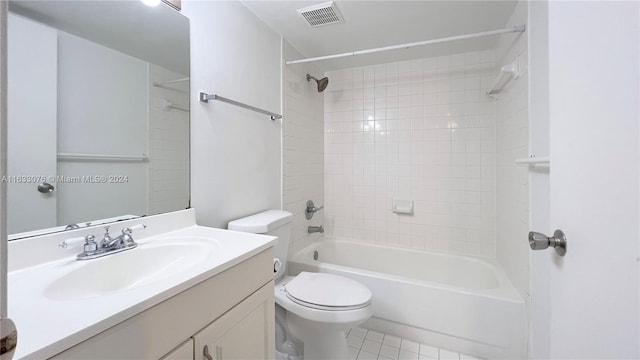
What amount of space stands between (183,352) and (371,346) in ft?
4.45

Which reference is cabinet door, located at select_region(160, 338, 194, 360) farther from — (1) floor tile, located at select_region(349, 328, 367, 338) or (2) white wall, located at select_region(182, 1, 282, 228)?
(1) floor tile, located at select_region(349, 328, 367, 338)

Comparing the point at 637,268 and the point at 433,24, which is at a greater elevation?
the point at 433,24

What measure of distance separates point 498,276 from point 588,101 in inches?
65.4

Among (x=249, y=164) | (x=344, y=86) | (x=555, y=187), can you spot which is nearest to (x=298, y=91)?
(x=344, y=86)

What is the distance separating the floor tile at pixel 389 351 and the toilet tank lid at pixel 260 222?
3.28 feet

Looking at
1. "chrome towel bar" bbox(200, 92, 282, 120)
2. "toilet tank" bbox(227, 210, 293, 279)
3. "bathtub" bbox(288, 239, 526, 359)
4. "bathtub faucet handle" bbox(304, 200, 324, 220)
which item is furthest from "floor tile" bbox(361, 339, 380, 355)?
"chrome towel bar" bbox(200, 92, 282, 120)

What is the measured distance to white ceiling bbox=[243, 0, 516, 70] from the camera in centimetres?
152

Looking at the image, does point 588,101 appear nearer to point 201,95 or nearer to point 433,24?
point 201,95

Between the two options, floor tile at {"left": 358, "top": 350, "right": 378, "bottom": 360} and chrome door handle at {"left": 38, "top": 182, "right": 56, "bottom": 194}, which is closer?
chrome door handle at {"left": 38, "top": 182, "right": 56, "bottom": 194}

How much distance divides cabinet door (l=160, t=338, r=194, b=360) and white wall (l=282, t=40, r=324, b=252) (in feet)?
4.30

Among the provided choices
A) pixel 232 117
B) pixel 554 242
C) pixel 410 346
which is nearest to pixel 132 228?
pixel 232 117

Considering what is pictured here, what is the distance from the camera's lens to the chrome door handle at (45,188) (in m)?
0.78

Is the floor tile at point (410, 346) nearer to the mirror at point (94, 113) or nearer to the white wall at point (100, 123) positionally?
the mirror at point (94, 113)

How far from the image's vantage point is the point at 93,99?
908 millimetres
